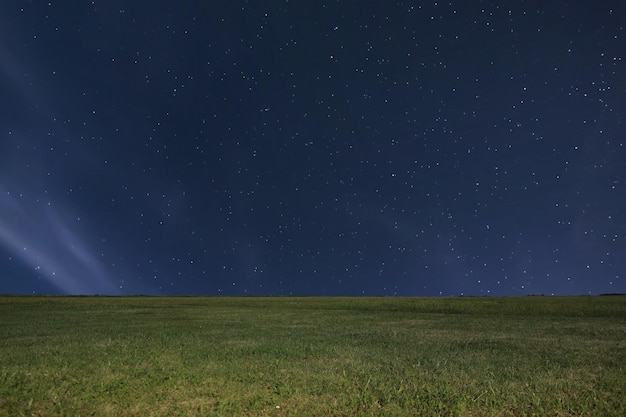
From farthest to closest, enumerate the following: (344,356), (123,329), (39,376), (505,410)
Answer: (123,329)
(344,356)
(39,376)
(505,410)

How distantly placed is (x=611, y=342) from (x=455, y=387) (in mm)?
13857

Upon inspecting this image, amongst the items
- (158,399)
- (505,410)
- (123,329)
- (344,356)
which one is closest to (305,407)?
(158,399)

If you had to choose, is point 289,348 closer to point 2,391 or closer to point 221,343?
point 221,343

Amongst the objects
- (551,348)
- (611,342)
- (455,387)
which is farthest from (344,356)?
(611,342)

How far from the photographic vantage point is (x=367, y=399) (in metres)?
9.84

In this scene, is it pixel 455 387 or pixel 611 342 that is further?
pixel 611 342

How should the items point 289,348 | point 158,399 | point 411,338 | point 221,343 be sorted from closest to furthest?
point 158,399, point 289,348, point 221,343, point 411,338

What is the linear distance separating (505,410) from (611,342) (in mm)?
14471

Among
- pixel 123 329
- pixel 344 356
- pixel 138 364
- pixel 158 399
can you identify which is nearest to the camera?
pixel 158 399

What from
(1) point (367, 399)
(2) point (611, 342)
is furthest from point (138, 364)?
(2) point (611, 342)

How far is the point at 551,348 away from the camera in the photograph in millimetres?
17516

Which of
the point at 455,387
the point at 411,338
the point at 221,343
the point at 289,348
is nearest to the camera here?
the point at 455,387

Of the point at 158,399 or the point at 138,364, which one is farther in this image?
the point at 138,364

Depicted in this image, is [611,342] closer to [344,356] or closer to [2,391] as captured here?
[344,356]
